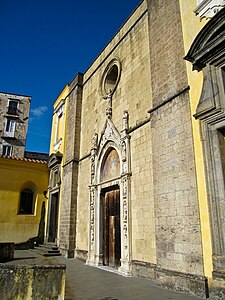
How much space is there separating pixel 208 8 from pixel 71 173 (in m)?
8.32

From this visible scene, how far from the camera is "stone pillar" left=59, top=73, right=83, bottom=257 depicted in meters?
11.0

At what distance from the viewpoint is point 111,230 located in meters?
8.70

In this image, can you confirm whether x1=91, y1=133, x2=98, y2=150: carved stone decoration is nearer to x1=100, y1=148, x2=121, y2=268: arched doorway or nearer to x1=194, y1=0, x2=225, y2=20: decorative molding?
x1=100, y1=148, x2=121, y2=268: arched doorway

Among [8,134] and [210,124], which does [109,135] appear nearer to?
[210,124]

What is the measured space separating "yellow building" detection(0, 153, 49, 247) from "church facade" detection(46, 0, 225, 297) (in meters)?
3.42

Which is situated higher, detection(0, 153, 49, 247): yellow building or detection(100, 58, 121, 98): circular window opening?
detection(100, 58, 121, 98): circular window opening

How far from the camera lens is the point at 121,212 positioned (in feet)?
25.7

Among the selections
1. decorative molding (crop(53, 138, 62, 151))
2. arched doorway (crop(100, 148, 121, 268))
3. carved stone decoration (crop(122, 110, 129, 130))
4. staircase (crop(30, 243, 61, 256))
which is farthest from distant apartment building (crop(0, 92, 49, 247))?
carved stone decoration (crop(122, 110, 129, 130))

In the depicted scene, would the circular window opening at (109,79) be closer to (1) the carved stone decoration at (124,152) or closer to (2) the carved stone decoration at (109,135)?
(2) the carved stone decoration at (109,135)

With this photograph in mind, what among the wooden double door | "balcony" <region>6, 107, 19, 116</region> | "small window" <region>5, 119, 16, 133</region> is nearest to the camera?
the wooden double door

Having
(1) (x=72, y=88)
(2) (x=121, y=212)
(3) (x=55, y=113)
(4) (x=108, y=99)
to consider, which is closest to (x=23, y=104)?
(3) (x=55, y=113)

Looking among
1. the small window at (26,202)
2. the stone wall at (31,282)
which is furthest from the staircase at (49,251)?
the stone wall at (31,282)

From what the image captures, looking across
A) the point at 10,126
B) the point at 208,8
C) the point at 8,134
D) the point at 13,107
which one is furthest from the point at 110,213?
the point at 13,107

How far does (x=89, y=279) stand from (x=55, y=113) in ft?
38.7
